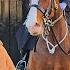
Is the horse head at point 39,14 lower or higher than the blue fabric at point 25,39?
higher

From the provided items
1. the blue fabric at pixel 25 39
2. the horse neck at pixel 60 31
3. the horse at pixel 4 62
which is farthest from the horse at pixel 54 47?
the horse at pixel 4 62

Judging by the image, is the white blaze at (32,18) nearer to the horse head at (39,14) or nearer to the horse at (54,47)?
the horse head at (39,14)

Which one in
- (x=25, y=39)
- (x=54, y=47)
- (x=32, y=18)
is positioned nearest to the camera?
(x=32, y=18)

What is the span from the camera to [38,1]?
4.99m

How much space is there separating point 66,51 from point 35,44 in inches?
16.6

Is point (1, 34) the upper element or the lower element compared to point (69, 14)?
lower

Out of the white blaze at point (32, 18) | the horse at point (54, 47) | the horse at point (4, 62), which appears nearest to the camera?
the horse at point (4, 62)

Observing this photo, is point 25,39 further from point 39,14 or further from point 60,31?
point 39,14

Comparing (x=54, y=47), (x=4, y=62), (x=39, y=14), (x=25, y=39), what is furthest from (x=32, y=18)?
(x=25, y=39)

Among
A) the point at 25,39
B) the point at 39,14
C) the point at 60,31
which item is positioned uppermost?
the point at 39,14

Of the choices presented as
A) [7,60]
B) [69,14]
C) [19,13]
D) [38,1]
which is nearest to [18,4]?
[19,13]

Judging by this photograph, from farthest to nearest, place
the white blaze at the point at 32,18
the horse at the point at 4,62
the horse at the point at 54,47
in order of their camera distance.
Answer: the horse at the point at 54,47
the white blaze at the point at 32,18
the horse at the point at 4,62

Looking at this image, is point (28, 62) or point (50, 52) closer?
point (50, 52)

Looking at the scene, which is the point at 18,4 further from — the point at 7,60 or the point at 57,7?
the point at 7,60
